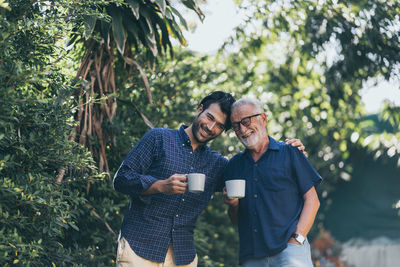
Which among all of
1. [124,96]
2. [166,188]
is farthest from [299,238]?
[124,96]

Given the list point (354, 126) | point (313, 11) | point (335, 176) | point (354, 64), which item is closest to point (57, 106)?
point (313, 11)

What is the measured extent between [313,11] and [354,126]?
8.68 ft

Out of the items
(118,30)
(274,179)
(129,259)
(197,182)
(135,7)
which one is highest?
(135,7)

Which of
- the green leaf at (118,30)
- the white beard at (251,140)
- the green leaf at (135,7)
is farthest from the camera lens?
the green leaf at (118,30)

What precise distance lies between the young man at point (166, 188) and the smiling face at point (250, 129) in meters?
0.10

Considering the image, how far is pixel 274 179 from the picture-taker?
2.84 m

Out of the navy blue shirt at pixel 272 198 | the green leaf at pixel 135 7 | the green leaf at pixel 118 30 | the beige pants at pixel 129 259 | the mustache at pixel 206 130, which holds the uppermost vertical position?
the green leaf at pixel 135 7

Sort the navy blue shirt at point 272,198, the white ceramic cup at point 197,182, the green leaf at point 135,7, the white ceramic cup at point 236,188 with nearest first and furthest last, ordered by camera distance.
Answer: the white ceramic cup at point 197,182 → the white ceramic cup at point 236,188 → the navy blue shirt at point 272,198 → the green leaf at point 135,7

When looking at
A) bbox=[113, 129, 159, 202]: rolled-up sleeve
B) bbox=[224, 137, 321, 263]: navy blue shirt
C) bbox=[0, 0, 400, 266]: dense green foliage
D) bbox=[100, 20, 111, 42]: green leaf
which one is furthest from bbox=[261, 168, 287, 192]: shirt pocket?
bbox=[100, 20, 111, 42]: green leaf

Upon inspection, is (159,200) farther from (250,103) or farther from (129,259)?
(250,103)

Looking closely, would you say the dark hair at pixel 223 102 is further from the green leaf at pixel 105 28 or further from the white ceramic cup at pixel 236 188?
the green leaf at pixel 105 28

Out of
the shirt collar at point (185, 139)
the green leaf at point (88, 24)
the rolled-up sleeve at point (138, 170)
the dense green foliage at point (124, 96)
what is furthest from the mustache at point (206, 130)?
the green leaf at point (88, 24)

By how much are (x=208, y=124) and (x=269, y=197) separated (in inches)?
23.7

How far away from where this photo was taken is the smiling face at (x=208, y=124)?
2982mm
